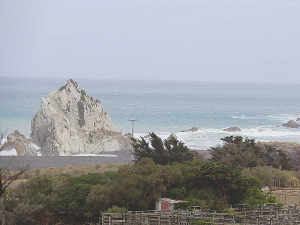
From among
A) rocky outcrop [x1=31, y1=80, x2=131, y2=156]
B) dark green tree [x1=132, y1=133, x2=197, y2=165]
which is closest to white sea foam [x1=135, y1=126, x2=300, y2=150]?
rocky outcrop [x1=31, y1=80, x2=131, y2=156]

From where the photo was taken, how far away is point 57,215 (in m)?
18.3

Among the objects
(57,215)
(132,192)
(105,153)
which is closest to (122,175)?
(132,192)

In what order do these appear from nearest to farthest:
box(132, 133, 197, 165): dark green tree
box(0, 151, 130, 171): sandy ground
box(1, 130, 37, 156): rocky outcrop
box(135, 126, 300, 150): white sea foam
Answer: box(132, 133, 197, 165): dark green tree < box(0, 151, 130, 171): sandy ground < box(1, 130, 37, 156): rocky outcrop < box(135, 126, 300, 150): white sea foam

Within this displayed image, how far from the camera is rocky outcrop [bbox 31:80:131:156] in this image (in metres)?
54.3

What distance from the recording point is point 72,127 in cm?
5650

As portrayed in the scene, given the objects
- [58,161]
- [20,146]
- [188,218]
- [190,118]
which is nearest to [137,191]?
[188,218]

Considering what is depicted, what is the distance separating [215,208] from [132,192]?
370cm

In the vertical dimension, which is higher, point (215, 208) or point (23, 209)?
point (23, 209)

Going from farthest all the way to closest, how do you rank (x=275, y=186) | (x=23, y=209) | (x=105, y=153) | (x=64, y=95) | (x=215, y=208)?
→ (x=64, y=95)
(x=105, y=153)
(x=275, y=186)
(x=215, y=208)
(x=23, y=209)

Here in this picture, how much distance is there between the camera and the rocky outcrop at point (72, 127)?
54.3 m

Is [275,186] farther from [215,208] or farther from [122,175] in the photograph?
[122,175]

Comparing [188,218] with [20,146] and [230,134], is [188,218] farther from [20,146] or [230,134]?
[230,134]

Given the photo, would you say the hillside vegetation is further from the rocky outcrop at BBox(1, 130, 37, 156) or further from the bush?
the rocky outcrop at BBox(1, 130, 37, 156)

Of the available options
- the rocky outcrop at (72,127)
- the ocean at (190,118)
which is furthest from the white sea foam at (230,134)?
the rocky outcrop at (72,127)
